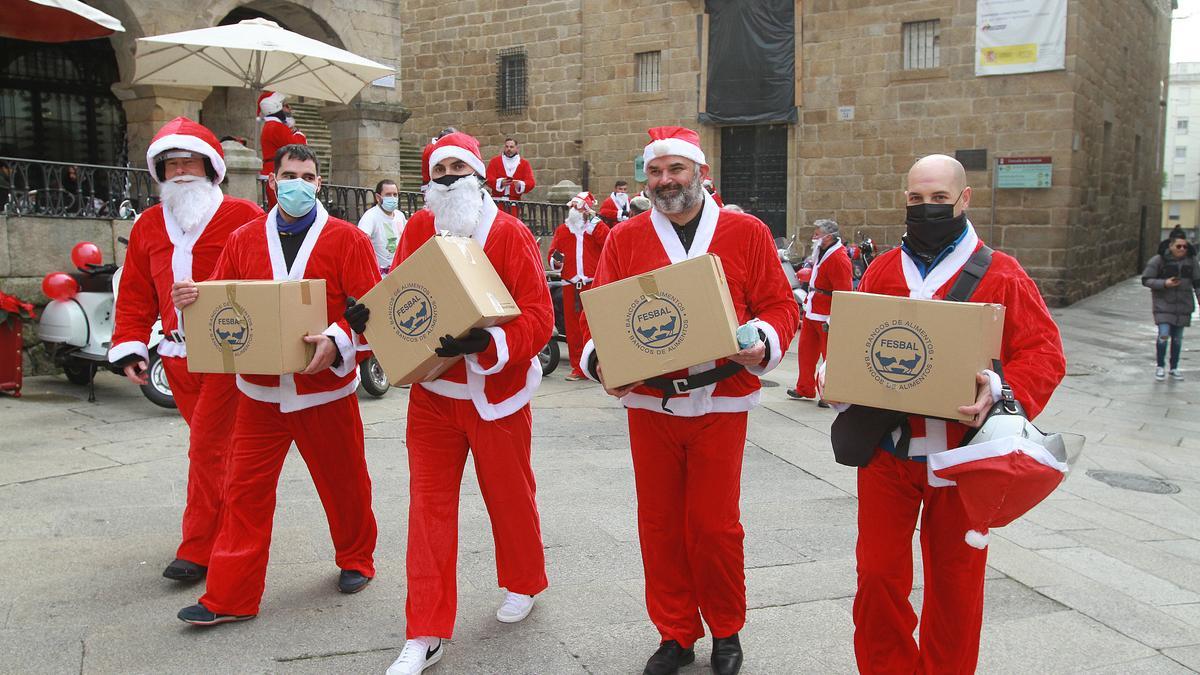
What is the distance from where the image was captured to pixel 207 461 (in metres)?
4.46

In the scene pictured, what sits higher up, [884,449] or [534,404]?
[884,449]

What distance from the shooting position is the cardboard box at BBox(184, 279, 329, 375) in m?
3.85

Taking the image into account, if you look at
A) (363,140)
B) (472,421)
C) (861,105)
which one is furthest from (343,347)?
(861,105)

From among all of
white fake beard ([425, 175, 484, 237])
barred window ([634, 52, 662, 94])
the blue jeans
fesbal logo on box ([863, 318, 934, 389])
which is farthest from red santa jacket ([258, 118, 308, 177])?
barred window ([634, 52, 662, 94])

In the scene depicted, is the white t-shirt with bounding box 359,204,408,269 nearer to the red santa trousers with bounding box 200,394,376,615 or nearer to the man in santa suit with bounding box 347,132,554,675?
the red santa trousers with bounding box 200,394,376,615

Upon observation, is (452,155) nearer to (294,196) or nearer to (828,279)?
(294,196)

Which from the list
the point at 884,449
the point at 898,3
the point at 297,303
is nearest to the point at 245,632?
the point at 297,303

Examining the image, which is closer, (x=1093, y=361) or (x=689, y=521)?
(x=689, y=521)

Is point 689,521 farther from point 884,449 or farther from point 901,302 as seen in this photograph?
point 901,302

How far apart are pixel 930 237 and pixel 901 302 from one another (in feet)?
1.06

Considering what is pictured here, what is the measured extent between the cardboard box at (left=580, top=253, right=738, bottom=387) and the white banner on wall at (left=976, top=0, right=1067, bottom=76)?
16757 millimetres

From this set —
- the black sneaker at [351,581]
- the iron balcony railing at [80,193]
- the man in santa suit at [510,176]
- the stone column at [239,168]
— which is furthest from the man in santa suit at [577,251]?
the black sneaker at [351,581]

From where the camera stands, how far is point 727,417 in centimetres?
363

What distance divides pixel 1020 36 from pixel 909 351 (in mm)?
17131
